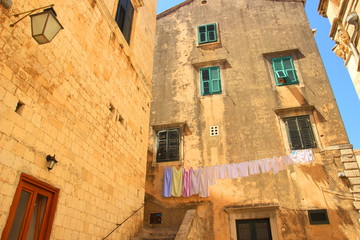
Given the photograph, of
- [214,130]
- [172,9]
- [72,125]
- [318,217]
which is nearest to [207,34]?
[172,9]

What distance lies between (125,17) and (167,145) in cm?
540

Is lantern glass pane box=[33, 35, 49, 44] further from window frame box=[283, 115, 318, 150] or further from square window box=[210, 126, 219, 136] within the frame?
window frame box=[283, 115, 318, 150]

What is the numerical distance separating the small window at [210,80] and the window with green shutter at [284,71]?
8.31ft

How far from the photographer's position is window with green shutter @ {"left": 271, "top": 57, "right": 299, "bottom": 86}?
12.1 metres

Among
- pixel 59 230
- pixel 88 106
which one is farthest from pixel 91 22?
pixel 59 230

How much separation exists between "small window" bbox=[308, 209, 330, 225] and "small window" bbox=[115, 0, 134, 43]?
327 inches

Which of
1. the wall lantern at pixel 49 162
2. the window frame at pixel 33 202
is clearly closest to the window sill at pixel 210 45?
the wall lantern at pixel 49 162

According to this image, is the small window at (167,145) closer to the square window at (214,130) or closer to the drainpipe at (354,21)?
the square window at (214,130)

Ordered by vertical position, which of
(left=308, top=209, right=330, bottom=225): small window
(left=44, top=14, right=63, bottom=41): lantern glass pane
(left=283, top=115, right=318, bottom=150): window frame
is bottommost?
(left=308, top=209, right=330, bottom=225): small window

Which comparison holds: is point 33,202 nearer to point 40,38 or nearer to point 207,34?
point 40,38

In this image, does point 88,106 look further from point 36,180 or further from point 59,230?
point 59,230

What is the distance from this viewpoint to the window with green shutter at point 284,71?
Answer: 475 inches

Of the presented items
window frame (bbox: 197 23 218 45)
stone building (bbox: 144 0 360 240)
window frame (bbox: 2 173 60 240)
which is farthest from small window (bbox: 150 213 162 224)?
window frame (bbox: 197 23 218 45)

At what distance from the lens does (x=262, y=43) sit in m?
13.4
